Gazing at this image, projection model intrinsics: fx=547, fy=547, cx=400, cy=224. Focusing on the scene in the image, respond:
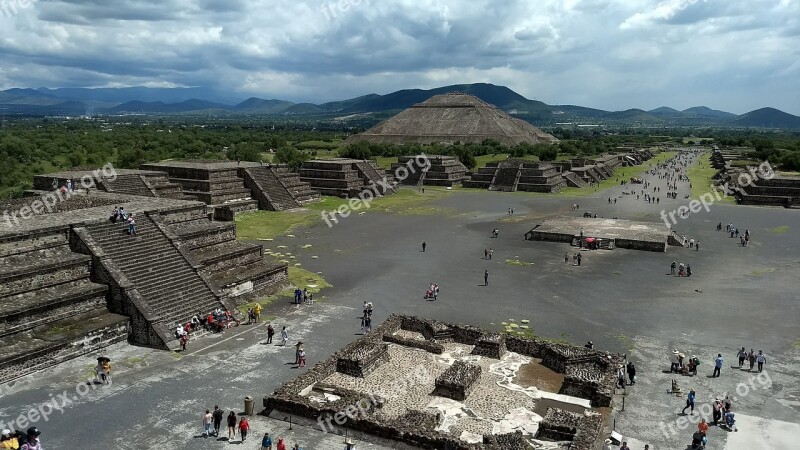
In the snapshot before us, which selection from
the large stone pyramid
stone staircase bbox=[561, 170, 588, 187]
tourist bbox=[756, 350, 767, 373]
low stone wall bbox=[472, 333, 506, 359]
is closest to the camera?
tourist bbox=[756, 350, 767, 373]

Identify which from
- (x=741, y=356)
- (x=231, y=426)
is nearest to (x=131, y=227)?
(x=231, y=426)

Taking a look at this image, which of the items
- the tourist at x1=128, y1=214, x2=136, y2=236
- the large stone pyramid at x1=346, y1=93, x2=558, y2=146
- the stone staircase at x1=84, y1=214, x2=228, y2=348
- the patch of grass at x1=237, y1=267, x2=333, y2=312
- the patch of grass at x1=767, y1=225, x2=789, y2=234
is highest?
the large stone pyramid at x1=346, y1=93, x2=558, y2=146

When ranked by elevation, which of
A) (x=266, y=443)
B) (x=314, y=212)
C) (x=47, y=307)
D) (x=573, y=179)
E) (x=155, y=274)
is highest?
(x=573, y=179)

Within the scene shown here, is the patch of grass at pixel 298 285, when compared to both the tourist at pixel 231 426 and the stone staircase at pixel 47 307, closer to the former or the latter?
the stone staircase at pixel 47 307

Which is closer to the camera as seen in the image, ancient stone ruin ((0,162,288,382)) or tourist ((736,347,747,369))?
ancient stone ruin ((0,162,288,382))

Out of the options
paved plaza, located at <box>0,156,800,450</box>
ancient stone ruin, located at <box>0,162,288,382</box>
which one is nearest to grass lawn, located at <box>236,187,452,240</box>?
paved plaza, located at <box>0,156,800,450</box>

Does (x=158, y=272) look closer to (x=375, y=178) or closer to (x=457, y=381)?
(x=457, y=381)

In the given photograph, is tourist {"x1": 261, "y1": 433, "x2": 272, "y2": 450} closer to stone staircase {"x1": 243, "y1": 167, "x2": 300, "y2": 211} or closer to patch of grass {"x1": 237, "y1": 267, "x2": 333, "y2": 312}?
patch of grass {"x1": 237, "y1": 267, "x2": 333, "y2": 312}
